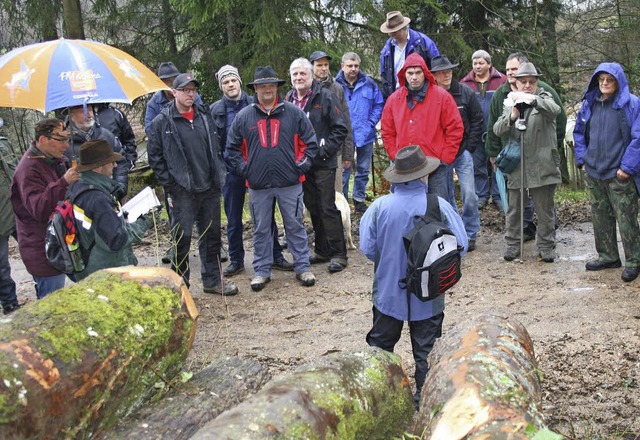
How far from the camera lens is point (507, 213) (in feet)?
28.2

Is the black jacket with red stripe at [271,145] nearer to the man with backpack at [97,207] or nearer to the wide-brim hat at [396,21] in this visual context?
the wide-brim hat at [396,21]

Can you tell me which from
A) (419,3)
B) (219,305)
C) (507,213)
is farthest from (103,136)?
(419,3)

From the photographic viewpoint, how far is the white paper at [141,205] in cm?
572

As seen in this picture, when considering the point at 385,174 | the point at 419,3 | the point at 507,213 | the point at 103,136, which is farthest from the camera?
the point at 419,3

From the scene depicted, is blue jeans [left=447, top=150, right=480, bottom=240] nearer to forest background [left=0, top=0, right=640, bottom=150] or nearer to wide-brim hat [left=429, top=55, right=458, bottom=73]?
wide-brim hat [left=429, top=55, right=458, bottom=73]

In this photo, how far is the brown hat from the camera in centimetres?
542

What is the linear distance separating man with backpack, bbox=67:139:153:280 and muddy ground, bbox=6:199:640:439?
116 cm

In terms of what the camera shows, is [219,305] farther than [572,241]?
No

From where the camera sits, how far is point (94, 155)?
545cm

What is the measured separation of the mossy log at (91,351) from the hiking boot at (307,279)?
11.4 feet

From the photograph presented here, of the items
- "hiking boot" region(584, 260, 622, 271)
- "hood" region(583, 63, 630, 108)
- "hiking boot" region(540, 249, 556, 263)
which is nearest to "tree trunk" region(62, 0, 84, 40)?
"hiking boot" region(540, 249, 556, 263)

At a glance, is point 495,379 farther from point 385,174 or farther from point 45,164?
point 45,164

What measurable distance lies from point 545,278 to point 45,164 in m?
5.18

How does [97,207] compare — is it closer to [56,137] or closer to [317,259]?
[56,137]
